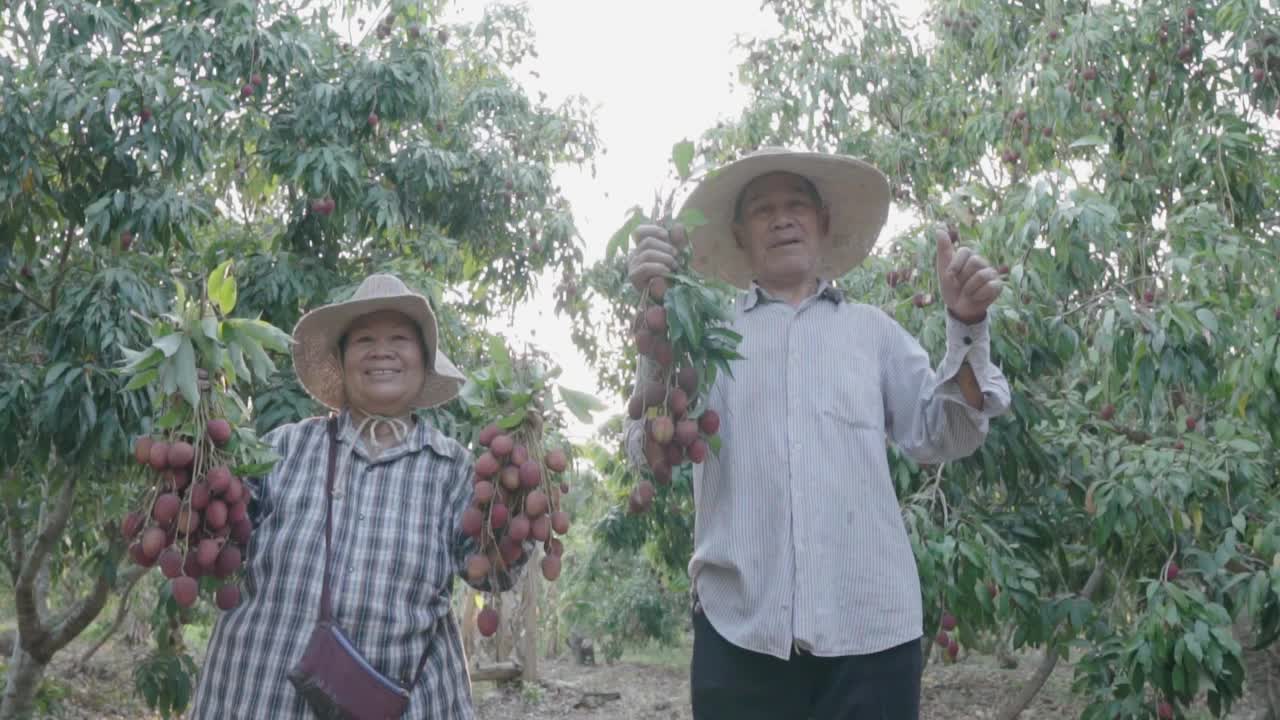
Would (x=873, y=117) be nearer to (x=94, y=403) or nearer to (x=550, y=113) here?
(x=550, y=113)

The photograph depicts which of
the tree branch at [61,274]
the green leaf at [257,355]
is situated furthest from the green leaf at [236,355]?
the tree branch at [61,274]

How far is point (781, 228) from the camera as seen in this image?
1.73 metres

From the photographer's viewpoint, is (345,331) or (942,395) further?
(345,331)

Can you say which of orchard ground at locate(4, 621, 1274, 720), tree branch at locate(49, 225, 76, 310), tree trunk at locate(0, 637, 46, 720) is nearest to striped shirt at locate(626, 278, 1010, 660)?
tree branch at locate(49, 225, 76, 310)

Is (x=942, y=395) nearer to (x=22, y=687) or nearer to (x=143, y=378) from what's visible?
(x=143, y=378)

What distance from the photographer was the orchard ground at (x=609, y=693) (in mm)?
6500

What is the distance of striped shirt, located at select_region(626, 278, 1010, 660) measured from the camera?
5.03 ft

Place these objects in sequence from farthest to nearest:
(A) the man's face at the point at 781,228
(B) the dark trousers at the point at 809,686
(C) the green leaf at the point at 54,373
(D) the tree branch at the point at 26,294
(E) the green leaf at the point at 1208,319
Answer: (D) the tree branch at the point at 26,294 < (C) the green leaf at the point at 54,373 < (E) the green leaf at the point at 1208,319 < (A) the man's face at the point at 781,228 < (B) the dark trousers at the point at 809,686

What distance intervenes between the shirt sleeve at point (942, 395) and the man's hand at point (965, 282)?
21 mm

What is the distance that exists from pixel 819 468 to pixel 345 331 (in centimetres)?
86

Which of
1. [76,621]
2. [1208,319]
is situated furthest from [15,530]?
[1208,319]

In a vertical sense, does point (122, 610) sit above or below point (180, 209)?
below

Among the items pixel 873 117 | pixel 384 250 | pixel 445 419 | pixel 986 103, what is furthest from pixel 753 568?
pixel 873 117

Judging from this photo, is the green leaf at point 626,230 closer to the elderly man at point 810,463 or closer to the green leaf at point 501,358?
the elderly man at point 810,463
